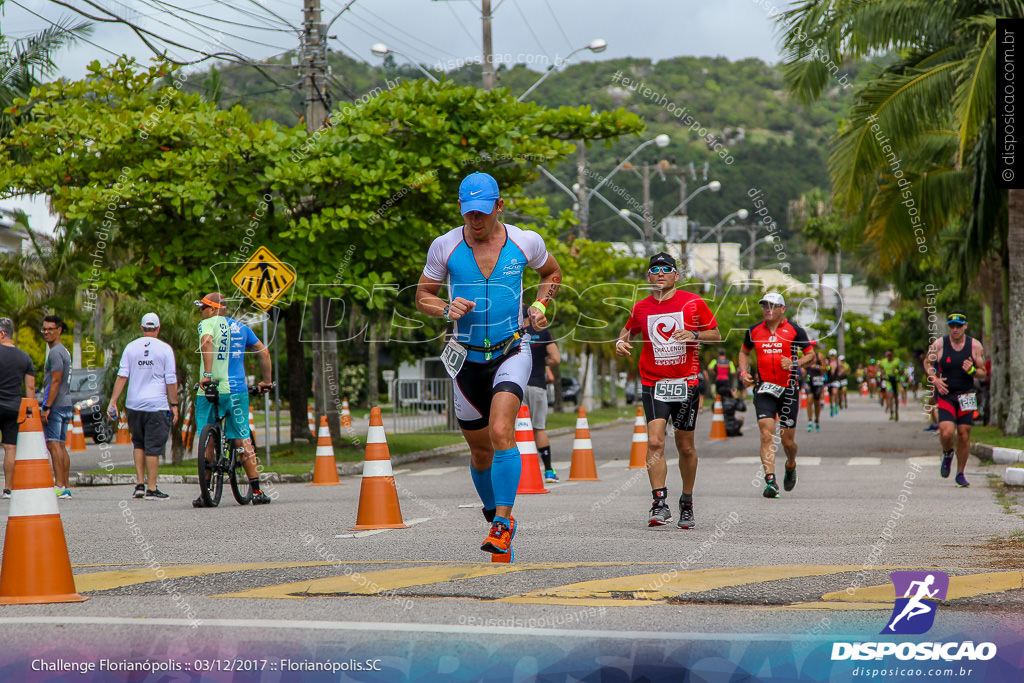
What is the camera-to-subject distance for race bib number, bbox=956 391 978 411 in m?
13.0

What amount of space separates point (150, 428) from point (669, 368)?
19.6 ft

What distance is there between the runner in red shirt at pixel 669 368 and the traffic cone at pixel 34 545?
178 inches

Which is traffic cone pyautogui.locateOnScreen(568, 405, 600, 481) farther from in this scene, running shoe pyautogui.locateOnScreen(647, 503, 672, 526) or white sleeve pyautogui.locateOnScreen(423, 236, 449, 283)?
white sleeve pyautogui.locateOnScreen(423, 236, 449, 283)

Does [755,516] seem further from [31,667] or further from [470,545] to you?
[31,667]

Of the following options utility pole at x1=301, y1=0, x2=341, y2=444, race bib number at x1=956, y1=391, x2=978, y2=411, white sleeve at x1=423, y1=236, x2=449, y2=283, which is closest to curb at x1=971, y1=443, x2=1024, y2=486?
race bib number at x1=956, y1=391, x2=978, y2=411

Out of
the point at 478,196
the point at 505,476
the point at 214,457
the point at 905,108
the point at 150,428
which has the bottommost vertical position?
the point at 214,457

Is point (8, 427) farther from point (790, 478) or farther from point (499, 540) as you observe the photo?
point (790, 478)

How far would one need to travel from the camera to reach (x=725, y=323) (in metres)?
61.6

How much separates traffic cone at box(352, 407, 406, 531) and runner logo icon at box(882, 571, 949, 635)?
→ 165 inches

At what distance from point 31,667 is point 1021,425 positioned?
1804 centimetres

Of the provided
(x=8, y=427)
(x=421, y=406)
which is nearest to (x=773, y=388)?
(x=8, y=427)

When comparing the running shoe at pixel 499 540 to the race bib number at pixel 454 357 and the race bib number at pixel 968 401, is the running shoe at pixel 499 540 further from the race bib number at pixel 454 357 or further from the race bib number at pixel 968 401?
the race bib number at pixel 968 401

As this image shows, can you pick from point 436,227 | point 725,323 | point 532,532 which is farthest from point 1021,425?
point 725,323

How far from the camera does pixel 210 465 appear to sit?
11078mm
